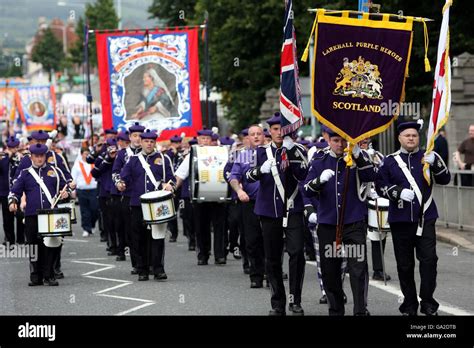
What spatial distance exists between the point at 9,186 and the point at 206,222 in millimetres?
5644

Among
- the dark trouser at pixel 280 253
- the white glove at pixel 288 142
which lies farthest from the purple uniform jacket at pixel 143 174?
the white glove at pixel 288 142

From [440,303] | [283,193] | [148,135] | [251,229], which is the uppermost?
[148,135]

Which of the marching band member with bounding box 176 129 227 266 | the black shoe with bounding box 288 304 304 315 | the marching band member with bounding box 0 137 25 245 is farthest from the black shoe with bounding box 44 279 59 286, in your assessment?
the marching band member with bounding box 0 137 25 245

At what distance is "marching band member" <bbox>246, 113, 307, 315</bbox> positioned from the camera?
13.0 metres

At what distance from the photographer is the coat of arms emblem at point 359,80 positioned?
11.4 metres

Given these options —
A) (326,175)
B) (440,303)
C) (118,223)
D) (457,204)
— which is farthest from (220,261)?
(326,175)

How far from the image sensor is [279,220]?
43.0 feet

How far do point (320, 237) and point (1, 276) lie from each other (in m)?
7.25

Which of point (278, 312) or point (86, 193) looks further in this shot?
point (86, 193)

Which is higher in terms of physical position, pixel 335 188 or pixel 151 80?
pixel 151 80

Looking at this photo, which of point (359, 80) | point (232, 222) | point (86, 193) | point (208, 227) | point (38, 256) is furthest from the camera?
point (86, 193)

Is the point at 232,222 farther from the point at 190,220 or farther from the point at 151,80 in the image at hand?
the point at 151,80

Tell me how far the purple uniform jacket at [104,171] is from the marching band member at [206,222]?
1.71 meters

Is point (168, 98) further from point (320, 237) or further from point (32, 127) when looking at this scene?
point (32, 127)
